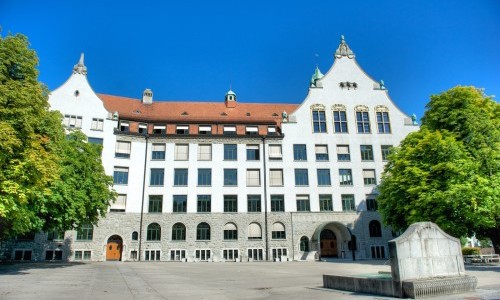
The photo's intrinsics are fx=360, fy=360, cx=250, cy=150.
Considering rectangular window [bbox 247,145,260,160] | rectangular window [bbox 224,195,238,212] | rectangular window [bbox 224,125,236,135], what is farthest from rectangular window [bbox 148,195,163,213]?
rectangular window [bbox 247,145,260,160]

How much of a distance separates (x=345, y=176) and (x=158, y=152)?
81.6 ft

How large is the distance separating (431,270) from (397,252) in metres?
1.89

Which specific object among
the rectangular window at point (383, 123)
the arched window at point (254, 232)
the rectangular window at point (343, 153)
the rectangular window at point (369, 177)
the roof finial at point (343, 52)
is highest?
the roof finial at point (343, 52)

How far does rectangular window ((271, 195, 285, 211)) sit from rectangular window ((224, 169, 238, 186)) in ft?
17.2

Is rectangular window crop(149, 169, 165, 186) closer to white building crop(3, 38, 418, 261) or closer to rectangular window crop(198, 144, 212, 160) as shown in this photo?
white building crop(3, 38, 418, 261)

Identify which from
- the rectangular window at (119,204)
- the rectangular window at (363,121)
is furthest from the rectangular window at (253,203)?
the rectangular window at (363,121)

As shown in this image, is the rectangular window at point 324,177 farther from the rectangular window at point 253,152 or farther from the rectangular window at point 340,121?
the rectangular window at point 253,152

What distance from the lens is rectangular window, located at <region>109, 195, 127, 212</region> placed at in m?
43.7

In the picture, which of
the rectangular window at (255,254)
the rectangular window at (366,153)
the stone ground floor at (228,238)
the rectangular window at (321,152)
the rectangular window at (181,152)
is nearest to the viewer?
the stone ground floor at (228,238)

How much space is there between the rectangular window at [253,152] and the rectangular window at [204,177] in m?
5.60

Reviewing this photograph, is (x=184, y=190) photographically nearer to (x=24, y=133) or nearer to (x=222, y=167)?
(x=222, y=167)

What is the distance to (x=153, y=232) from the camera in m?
44.0

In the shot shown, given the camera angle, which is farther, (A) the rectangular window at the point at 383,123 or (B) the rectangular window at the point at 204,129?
(A) the rectangular window at the point at 383,123

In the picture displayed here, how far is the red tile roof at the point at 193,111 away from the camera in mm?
48500
